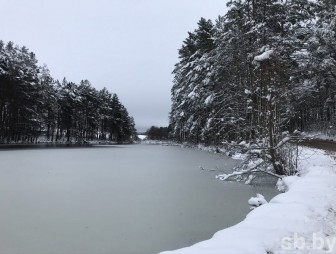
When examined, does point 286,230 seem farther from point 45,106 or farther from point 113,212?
point 45,106

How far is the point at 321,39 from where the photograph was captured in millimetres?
22422

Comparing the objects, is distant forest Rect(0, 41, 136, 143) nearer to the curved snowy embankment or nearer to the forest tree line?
the forest tree line

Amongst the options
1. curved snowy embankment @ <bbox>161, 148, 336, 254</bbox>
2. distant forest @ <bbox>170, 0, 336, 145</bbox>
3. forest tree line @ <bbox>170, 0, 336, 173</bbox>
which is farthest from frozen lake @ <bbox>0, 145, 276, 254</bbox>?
distant forest @ <bbox>170, 0, 336, 145</bbox>

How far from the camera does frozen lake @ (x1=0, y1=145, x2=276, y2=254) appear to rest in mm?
5074

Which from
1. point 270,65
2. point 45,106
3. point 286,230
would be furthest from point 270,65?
point 45,106

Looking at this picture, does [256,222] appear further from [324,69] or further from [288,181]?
[324,69]

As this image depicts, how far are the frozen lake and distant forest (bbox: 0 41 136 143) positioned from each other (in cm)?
3432

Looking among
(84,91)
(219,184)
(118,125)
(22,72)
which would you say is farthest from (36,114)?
(219,184)

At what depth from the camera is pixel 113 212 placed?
6.93 metres

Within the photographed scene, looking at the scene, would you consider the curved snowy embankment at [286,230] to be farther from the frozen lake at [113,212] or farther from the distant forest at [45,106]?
the distant forest at [45,106]

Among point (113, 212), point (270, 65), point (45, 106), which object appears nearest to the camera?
→ point (113, 212)

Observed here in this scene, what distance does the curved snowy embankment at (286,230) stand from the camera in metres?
3.77

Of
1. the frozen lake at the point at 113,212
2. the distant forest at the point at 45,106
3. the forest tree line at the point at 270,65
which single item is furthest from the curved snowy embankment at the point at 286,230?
the distant forest at the point at 45,106

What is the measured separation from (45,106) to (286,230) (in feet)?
168
